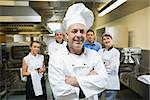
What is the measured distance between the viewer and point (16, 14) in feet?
8.98

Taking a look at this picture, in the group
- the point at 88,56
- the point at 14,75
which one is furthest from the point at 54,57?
the point at 14,75

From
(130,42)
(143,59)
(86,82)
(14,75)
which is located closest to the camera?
(86,82)

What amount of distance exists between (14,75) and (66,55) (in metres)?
2.94

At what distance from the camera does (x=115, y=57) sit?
283cm

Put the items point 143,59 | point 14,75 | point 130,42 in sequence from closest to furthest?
point 143,59 < point 14,75 < point 130,42

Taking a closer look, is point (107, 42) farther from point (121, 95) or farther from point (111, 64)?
point (121, 95)

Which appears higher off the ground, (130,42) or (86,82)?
(130,42)

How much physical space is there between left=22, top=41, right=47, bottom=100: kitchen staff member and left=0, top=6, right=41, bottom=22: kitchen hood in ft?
1.14

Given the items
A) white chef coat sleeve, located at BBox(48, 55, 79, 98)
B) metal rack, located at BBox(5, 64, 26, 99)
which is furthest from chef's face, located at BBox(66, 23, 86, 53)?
metal rack, located at BBox(5, 64, 26, 99)

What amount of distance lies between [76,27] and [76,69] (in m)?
0.28

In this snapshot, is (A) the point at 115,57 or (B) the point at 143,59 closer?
(A) the point at 115,57

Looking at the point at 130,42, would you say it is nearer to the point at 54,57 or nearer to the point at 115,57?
the point at 115,57

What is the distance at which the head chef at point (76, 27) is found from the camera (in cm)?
145

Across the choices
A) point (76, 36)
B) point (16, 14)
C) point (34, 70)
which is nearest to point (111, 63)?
point (34, 70)
